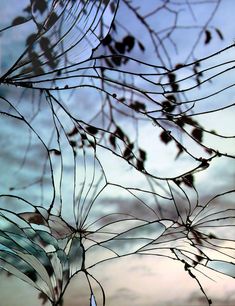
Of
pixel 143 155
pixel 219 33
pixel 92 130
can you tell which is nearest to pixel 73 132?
pixel 92 130

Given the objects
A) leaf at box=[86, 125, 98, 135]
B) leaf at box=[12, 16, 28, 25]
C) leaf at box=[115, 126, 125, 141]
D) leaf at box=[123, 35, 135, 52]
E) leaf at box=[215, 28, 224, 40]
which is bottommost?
leaf at box=[86, 125, 98, 135]

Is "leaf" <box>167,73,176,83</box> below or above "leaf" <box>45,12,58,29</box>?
above

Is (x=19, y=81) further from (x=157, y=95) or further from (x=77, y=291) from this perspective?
(x=77, y=291)

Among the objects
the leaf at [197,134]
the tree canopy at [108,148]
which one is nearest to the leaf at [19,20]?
the tree canopy at [108,148]

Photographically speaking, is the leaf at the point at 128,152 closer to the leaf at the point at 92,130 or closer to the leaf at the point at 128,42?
the leaf at the point at 92,130

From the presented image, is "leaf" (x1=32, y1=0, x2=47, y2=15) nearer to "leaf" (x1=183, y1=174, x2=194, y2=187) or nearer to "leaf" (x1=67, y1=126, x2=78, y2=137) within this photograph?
"leaf" (x1=67, y1=126, x2=78, y2=137)

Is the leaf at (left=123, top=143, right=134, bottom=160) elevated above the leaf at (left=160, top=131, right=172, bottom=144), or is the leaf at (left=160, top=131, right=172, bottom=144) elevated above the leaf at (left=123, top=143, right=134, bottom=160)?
the leaf at (left=160, top=131, right=172, bottom=144)

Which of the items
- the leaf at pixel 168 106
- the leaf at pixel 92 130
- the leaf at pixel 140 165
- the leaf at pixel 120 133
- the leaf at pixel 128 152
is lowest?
the leaf at pixel 140 165

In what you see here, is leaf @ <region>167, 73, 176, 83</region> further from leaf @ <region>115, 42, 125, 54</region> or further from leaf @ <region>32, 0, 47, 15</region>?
leaf @ <region>32, 0, 47, 15</region>

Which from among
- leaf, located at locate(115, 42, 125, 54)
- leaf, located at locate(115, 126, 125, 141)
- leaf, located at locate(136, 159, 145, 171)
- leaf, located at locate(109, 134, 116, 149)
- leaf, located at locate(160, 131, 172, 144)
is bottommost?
leaf, located at locate(136, 159, 145, 171)

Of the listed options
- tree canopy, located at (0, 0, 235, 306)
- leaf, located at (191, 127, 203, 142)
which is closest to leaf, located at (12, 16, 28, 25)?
tree canopy, located at (0, 0, 235, 306)

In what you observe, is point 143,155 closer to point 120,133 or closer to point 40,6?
point 120,133
